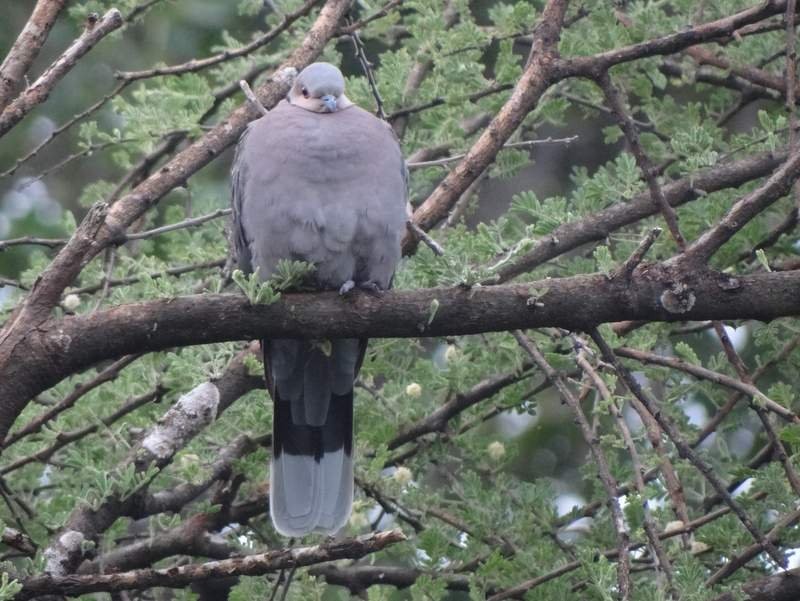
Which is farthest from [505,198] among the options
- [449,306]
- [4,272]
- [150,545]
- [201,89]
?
[449,306]

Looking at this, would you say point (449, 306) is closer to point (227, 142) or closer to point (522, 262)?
point (522, 262)

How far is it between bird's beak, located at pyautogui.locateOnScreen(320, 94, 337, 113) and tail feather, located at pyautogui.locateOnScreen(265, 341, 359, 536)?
783mm

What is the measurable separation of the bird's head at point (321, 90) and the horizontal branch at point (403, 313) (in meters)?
1.17

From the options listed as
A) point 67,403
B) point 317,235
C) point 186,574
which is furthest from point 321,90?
point 186,574

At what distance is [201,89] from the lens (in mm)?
4754

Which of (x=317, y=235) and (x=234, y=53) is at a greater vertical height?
(x=234, y=53)

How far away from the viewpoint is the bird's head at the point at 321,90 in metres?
4.33

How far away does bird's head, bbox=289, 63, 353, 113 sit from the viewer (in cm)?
433

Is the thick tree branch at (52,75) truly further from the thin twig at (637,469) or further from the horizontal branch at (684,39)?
the thin twig at (637,469)

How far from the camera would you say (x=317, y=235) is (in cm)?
397

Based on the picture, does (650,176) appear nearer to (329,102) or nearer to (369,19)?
(329,102)

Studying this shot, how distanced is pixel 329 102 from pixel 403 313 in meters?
1.33

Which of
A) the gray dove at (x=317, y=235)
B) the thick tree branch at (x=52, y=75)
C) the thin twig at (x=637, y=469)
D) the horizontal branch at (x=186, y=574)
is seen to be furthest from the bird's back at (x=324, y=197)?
the horizontal branch at (x=186, y=574)

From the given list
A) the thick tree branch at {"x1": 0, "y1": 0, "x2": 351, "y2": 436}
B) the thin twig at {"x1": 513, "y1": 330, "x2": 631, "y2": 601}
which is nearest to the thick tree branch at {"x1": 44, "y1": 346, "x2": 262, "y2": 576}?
the thick tree branch at {"x1": 0, "y1": 0, "x2": 351, "y2": 436}
